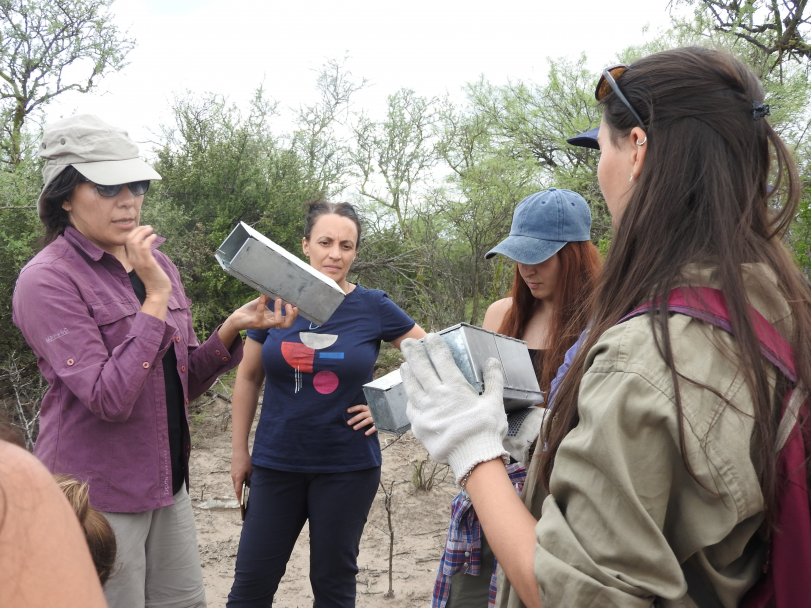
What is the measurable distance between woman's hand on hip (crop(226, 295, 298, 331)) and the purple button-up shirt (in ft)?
1.20

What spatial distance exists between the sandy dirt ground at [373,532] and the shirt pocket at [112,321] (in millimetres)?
2114

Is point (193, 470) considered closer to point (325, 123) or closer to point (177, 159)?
point (177, 159)

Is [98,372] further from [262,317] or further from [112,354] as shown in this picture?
[262,317]

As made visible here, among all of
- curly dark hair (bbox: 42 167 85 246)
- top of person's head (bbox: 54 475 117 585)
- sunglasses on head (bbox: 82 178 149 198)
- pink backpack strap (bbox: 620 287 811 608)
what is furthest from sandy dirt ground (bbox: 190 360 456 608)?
pink backpack strap (bbox: 620 287 811 608)

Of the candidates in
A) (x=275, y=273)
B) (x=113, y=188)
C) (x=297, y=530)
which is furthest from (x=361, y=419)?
(x=113, y=188)

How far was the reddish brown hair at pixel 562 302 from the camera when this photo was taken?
7.76ft

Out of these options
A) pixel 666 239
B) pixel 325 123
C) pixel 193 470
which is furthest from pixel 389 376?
pixel 325 123

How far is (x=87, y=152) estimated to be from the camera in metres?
2.23

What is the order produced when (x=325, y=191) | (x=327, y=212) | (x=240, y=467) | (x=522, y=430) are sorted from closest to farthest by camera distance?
(x=522, y=430)
(x=240, y=467)
(x=327, y=212)
(x=325, y=191)

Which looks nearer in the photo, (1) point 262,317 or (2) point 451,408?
(2) point 451,408

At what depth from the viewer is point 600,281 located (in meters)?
1.33

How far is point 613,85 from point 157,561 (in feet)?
7.21

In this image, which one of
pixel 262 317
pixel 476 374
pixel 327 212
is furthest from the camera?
pixel 327 212

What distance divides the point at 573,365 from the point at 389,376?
3.53 feet
